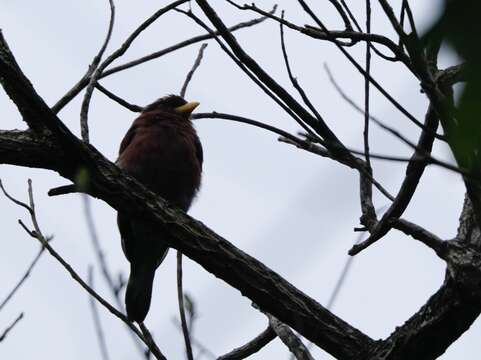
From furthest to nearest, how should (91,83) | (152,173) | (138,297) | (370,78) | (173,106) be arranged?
(173,106), (152,173), (138,297), (91,83), (370,78)

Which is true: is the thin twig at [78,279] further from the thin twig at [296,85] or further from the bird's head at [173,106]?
the bird's head at [173,106]

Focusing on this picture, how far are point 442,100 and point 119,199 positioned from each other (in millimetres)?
1774

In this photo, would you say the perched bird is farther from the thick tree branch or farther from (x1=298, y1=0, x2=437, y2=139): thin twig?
(x1=298, y1=0, x2=437, y2=139): thin twig

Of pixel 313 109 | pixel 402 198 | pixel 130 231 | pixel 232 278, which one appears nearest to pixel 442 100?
pixel 313 109

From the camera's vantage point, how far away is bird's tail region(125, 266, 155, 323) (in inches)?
194

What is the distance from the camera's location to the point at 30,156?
314 centimetres

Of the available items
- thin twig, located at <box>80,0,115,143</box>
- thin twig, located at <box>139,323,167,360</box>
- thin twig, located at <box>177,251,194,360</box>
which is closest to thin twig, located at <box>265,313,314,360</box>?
thin twig, located at <box>177,251,194,360</box>

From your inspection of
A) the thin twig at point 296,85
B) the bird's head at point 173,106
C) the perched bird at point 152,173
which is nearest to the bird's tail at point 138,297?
the perched bird at point 152,173

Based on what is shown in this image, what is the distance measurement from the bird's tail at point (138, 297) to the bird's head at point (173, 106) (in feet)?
5.09

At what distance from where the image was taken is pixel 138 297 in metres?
→ 4.96

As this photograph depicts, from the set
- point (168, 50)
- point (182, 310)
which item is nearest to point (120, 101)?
point (168, 50)

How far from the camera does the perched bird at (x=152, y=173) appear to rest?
5.18 meters

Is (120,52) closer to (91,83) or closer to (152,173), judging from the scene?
(91,83)

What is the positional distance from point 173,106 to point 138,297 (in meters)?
1.98
